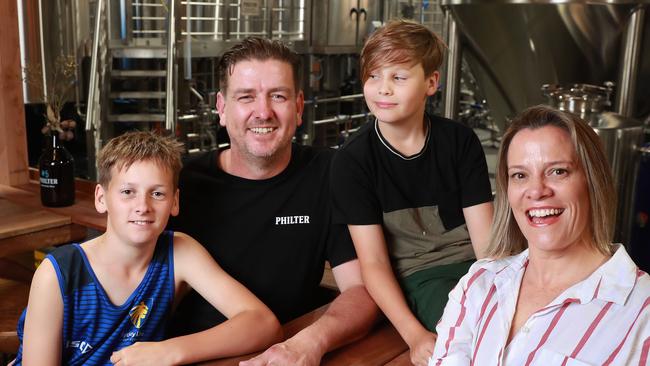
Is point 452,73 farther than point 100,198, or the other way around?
point 452,73

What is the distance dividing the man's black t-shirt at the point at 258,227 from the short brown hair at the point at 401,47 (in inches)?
14.2

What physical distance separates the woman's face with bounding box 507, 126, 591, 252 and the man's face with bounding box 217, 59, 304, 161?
733 millimetres

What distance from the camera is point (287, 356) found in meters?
1.47

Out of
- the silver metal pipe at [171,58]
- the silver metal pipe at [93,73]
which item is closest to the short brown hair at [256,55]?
the silver metal pipe at [171,58]

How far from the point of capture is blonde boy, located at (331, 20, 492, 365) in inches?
69.6

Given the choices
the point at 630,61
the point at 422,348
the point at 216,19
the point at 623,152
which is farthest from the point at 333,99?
the point at 422,348

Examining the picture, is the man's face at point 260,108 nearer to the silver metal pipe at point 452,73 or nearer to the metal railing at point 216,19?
the silver metal pipe at point 452,73

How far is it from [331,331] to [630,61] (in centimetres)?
282

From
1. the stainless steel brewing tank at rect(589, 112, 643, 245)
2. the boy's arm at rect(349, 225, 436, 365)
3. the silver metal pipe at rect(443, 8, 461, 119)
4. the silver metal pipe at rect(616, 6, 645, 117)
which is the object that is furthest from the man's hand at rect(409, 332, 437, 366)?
the silver metal pipe at rect(443, 8, 461, 119)

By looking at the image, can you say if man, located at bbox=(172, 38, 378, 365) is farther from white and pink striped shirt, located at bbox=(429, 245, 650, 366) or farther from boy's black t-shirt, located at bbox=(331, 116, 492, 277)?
white and pink striped shirt, located at bbox=(429, 245, 650, 366)

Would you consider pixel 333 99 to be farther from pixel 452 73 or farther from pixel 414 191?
pixel 414 191

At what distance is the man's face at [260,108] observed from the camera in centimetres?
184

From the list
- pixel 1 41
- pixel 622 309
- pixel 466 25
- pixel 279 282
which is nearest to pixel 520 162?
pixel 622 309

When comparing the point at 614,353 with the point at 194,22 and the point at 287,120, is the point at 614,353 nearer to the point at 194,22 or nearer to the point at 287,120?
the point at 287,120
